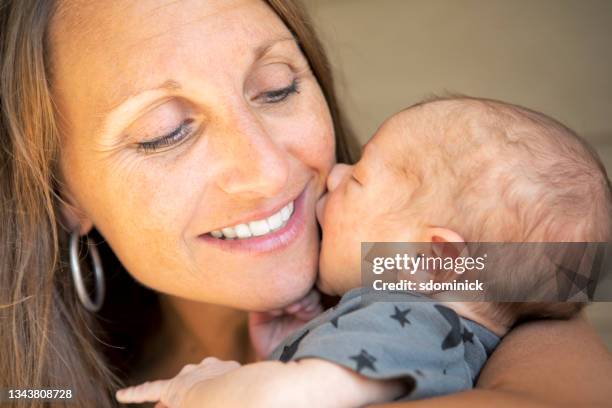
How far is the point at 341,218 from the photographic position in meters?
1.92

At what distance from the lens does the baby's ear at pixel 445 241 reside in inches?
66.0

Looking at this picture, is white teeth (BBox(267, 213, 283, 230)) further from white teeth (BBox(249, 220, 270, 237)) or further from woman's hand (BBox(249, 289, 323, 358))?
woman's hand (BBox(249, 289, 323, 358))

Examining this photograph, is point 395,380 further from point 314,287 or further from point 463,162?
point 314,287

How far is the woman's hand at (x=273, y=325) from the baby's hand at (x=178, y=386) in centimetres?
50

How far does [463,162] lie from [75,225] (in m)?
1.19

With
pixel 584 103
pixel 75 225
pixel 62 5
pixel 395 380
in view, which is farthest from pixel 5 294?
pixel 584 103

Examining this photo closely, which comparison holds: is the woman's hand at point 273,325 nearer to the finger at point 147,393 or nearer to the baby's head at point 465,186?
the baby's head at point 465,186

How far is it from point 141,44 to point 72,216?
0.65 meters

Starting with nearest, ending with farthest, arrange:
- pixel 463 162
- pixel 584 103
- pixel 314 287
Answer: pixel 463 162 < pixel 314 287 < pixel 584 103

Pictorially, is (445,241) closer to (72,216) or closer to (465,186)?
(465,186)

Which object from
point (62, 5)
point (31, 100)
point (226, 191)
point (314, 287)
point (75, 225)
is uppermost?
point (62, 5)

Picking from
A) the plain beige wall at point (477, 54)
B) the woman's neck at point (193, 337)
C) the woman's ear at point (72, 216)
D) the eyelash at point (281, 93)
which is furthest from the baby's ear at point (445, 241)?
the plain beige wall at point (477, 54)

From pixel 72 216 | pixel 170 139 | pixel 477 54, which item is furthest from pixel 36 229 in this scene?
pixel 477 54

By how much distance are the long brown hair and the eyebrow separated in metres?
0.19
